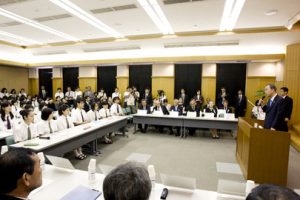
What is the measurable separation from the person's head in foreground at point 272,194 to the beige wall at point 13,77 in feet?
47.2

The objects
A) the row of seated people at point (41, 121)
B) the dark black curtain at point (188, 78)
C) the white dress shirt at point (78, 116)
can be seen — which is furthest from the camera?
the dark black curtain at point (188, 78)

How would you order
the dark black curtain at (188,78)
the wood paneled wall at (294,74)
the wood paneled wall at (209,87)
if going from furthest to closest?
the dark black curtain at (188,78)
the wood paneled wall at (209,87)
the wood paneled wall at (294,74)

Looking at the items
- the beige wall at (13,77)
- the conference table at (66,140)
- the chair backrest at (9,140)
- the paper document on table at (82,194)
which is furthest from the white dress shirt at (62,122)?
the beige wall at (13,77)

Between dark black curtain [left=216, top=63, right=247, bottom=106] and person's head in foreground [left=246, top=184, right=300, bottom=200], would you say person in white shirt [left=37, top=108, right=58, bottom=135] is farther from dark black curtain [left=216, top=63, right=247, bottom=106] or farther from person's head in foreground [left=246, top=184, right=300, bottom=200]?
dark black curtain [left=216, top=63, right=247, bottom=106]

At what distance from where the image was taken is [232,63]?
31.6 feet

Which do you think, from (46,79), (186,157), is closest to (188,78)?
(186,157)

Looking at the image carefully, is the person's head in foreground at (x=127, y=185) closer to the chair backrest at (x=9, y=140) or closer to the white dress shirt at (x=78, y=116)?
the chair backrest at (x=9, y=140)

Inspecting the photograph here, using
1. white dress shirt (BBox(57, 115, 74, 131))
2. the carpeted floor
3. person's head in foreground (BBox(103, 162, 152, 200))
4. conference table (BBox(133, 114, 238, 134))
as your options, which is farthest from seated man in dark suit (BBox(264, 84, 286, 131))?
white dress shirt (BBox(57, 115, 74, 131))

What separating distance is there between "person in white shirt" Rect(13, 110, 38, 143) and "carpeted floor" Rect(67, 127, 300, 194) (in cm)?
112

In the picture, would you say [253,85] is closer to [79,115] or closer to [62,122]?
[79,115]

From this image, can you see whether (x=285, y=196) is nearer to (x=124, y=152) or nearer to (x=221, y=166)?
(x=221, y=166)

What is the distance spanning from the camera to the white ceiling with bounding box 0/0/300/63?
4.67 metres

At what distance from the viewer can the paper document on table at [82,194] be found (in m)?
1.67

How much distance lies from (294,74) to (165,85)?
559cm
